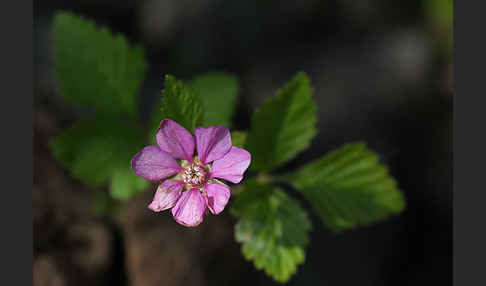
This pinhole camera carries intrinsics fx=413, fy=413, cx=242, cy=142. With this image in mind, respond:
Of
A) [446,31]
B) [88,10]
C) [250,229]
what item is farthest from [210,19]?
→ [250,229]

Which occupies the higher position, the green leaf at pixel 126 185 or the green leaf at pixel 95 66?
the green leaf at pixel 95 66

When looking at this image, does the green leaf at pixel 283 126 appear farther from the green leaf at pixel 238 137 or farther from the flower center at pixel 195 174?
the flower center at pixel 195 174

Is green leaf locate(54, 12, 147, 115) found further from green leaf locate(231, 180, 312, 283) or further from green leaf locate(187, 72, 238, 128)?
green leaf locate(231, 180, 312, 283)

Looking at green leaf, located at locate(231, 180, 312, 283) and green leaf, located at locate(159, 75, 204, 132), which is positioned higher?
→ green leaf, located at locate(159, 75, 204, 132)

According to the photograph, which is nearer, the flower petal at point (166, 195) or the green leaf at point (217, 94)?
the flower petal at point (166, 195)

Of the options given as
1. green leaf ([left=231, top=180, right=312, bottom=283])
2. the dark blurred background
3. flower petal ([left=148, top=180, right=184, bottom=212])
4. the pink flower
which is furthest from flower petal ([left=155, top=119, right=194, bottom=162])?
the dark blurred background

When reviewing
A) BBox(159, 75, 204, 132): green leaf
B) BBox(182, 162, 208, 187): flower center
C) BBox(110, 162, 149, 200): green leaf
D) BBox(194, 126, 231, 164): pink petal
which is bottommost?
BBox(110, 162, 149, 200): green leaf

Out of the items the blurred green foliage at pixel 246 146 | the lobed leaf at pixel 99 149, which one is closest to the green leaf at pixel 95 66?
the blurred green foliage at pixel 246 146
